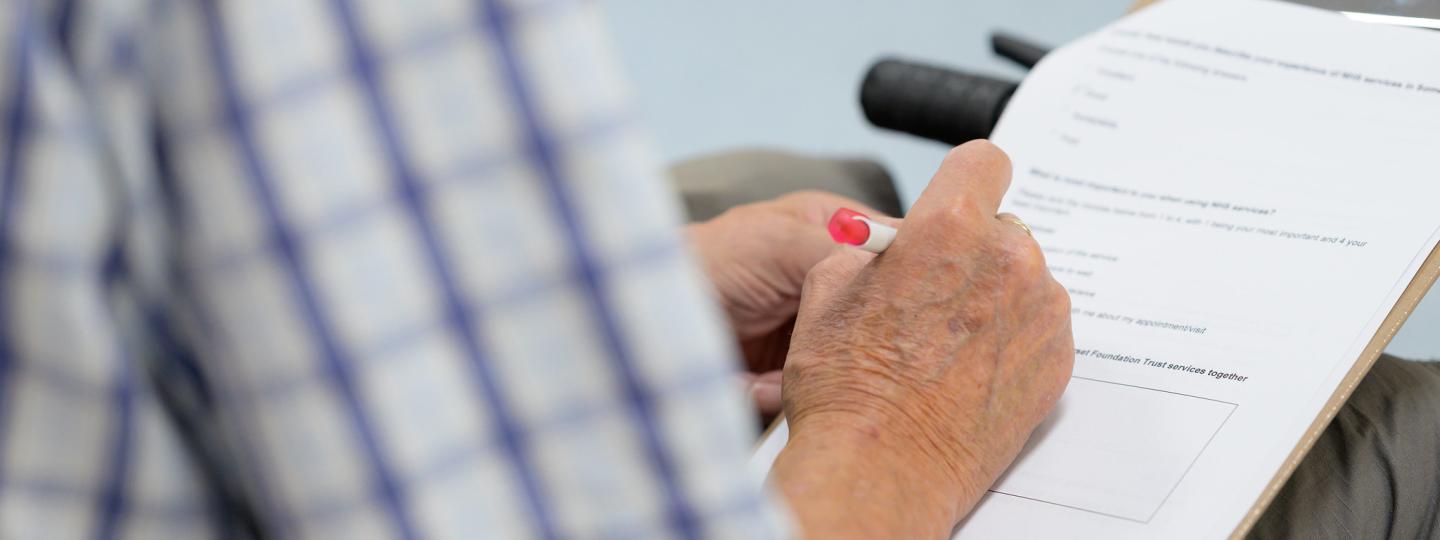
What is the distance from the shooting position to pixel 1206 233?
59 centimetres

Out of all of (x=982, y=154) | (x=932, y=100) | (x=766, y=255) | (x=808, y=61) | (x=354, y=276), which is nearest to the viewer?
(x=354, y=276)

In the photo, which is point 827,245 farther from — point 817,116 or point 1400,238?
point 817,116

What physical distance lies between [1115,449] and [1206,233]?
146mm

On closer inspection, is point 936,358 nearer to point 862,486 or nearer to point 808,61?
point 862,486

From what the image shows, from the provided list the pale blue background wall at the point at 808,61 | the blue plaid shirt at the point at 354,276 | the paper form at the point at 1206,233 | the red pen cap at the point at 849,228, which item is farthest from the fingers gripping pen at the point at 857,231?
the pale blue background wall at the point at 808,61

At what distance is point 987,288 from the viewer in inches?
20.0

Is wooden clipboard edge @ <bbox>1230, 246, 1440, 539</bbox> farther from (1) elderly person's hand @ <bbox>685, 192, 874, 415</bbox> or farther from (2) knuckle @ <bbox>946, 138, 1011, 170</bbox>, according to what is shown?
(1) elderly person's hand @ <bbox>685, 192, 874, 415</bbox>

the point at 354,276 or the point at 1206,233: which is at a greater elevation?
the point at 1206,233

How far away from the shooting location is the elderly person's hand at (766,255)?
0.70 meters

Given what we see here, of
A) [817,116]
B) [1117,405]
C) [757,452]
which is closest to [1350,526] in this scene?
[1117,405]

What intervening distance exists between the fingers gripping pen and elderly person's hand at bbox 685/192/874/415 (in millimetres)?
175

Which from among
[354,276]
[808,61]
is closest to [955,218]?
[354,276]

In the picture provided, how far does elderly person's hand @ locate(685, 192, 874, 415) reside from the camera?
70 centimetres

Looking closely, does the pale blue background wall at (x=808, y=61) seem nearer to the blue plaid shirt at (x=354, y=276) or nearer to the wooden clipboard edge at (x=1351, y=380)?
the wooden clipboard edge at (x=1351, y=380)
